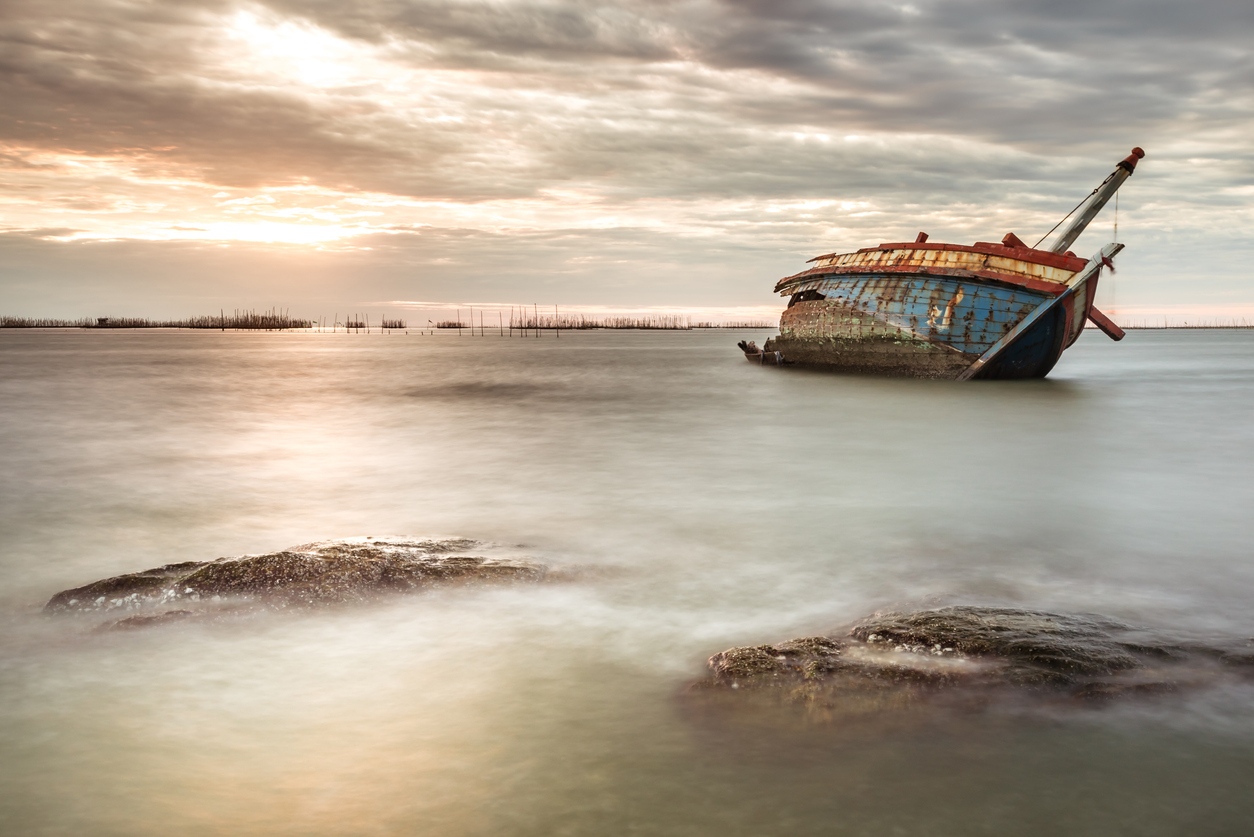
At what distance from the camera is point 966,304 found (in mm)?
22578

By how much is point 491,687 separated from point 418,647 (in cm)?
64

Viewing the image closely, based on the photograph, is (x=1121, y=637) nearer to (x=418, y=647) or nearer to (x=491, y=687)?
(x=491, y=687)

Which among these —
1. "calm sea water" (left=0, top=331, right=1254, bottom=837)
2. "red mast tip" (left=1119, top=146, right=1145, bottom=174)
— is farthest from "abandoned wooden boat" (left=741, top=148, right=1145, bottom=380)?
"calm sea water" (left=0, top=331, right=1254, bottom=837)

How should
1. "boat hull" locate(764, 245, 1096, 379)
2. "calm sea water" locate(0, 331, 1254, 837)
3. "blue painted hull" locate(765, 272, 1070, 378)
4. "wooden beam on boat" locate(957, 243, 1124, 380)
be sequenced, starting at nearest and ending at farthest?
"calm sea water" locate(0, 331, 1254, 837) < "wooden beam on boat" locate(957, 243, 1124, 380) < "boat hull" locate(764, 245, 1096, 379) < "blue painted hull" locate(765, 272, 1070, 378)

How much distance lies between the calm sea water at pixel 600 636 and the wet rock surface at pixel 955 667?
0.60 ft

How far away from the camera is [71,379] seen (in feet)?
107

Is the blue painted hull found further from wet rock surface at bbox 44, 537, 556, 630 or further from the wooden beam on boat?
wet rock surface at bbox 44, 537, 556, 630

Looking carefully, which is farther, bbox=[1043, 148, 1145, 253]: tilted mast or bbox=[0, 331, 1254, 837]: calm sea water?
bbox=[1043, 148, 1145, 253]: tilted mast

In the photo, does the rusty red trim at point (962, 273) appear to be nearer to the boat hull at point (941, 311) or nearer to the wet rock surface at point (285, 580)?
the boat hull at point (941, 311)

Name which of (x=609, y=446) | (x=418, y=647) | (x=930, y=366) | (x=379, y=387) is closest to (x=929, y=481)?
(x=609, y=446)

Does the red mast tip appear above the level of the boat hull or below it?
above

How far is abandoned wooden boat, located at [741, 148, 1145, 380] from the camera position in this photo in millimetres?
21781

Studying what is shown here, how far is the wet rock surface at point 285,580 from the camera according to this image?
517 centimetres

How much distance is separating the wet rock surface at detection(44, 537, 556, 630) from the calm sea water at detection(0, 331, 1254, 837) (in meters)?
0.22
